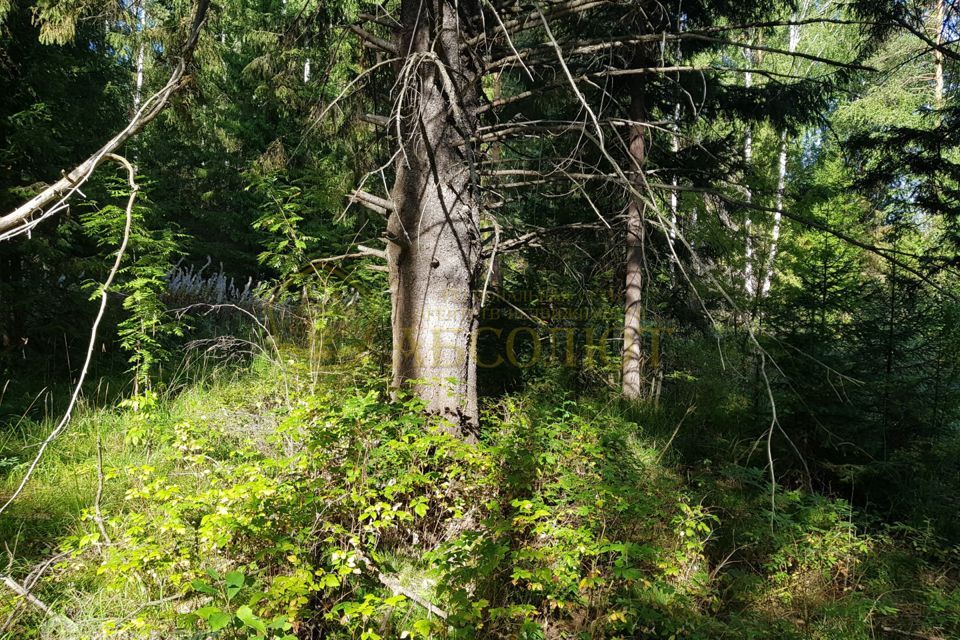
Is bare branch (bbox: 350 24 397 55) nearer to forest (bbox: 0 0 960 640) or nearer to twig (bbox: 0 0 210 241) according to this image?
forest (bbox: 0 0 960 640)

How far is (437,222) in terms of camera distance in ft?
12.6

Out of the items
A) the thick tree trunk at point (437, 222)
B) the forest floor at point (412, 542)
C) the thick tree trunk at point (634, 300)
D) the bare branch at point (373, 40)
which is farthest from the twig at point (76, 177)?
the thick tree trunk at point (634, 300)

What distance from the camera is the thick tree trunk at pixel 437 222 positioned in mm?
3811

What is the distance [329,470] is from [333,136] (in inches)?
159

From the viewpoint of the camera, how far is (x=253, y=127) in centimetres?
1333

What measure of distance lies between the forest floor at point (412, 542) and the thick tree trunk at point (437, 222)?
58 cm

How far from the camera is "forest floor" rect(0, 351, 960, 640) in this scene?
7.68 ft

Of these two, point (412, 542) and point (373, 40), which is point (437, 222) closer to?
point (373, 40)

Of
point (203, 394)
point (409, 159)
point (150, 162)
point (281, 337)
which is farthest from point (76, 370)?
point (150, 162)

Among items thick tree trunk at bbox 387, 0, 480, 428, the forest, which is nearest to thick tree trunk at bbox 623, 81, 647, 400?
the forest

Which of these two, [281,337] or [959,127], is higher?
[959,127]

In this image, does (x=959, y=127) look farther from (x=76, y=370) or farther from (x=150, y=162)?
(x=150, y=162)

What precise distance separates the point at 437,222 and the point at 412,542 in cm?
225

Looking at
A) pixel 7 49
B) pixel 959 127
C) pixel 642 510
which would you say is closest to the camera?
pixel 642 510
